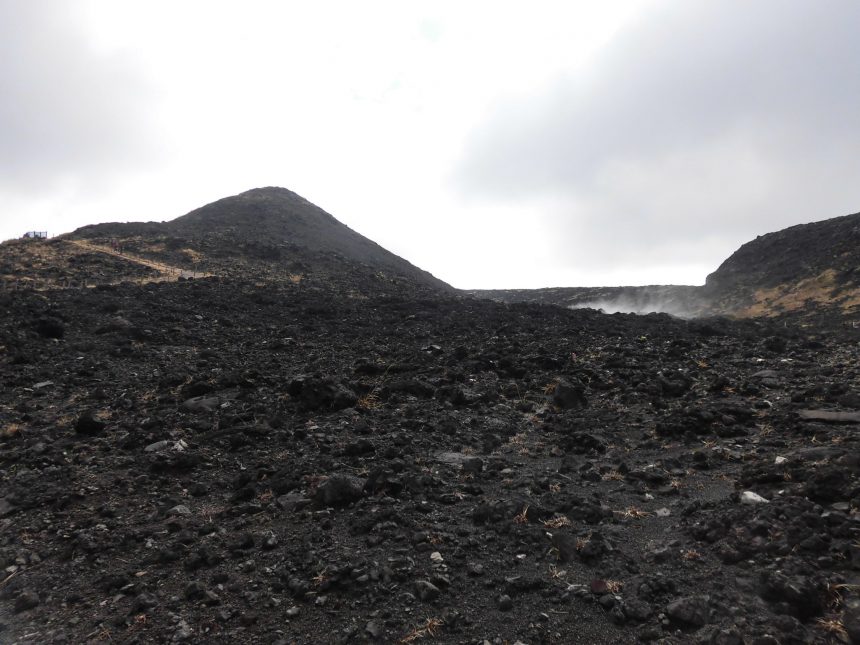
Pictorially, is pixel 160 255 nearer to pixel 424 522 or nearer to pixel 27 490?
pixel 27 490

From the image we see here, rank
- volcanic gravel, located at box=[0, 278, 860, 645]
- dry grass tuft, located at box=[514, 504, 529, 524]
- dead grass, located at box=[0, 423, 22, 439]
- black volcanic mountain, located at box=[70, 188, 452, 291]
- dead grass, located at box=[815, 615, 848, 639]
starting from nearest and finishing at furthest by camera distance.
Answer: dead grass, located at box=[815, 615, 848, 639]
volcanic gravel, located at box=[0, 278, 860, 645]
dry grass tuft, located at box=[514, 504, 529, 524]
dead grass, located at box=[0, 423, 22, 439]
black volcanic mountain, located at box=[70, 188, 452, 291]

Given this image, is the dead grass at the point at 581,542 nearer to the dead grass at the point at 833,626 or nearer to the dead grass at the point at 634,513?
the dead grass at the point at 634,513

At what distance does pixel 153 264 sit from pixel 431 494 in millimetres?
30335

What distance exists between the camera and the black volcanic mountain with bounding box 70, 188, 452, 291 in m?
34.8

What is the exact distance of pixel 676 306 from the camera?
3928 centimetres

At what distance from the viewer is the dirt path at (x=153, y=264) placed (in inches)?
1131

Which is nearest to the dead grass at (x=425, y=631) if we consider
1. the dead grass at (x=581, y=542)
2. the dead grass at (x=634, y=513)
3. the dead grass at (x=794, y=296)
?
the dead grass at (x=581, y=542)

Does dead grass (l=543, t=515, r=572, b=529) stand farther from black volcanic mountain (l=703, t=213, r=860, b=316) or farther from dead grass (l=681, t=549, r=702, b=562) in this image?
black volcanic mountain (l=703, t=213, r=860, b=316)

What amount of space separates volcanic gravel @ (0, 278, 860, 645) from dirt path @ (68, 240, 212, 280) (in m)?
13.7

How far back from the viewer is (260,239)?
42.5 meters

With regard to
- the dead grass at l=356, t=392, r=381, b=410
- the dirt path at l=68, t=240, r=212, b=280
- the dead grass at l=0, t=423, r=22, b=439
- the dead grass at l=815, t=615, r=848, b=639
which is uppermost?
the dirt path at l=68, t=240, r=212, b=280

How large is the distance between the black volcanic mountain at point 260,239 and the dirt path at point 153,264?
1.11 m

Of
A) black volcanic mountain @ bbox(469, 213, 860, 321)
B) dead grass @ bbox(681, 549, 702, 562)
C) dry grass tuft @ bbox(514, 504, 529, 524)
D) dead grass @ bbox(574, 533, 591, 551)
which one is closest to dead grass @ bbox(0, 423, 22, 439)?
dry grass tuft @ bbox(514, 504, 529, 524)

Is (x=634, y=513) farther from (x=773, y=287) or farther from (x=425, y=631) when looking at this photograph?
(x=773, y=287)
